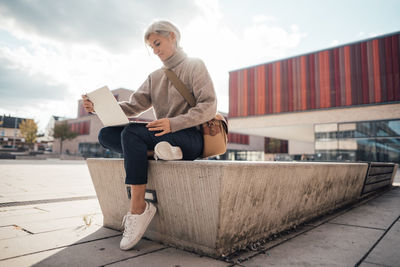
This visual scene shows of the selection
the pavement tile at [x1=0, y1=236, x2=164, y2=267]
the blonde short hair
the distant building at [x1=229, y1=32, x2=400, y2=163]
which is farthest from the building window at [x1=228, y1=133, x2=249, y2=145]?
the pavement tile at [x1=0, y1=236, x2=164, y2=267]

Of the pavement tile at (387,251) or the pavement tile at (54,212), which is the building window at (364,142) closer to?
the pavement tile at (387,251)

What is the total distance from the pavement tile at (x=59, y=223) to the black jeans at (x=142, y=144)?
4.09ft

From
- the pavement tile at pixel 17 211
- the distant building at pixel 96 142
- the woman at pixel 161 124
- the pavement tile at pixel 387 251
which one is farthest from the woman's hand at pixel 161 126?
the distant building at pixel 96 142

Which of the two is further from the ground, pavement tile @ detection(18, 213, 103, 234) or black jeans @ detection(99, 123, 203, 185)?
black jeans @ detection(99, 123, 203, 185)

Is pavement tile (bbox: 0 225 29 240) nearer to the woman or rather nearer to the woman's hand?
the woman

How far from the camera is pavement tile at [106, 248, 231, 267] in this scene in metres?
1.67

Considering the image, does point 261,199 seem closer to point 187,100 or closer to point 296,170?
point 296,170

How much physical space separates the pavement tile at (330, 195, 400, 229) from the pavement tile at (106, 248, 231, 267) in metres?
2.04

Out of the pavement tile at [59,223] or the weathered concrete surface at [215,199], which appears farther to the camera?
the pavement tile at [59,223]

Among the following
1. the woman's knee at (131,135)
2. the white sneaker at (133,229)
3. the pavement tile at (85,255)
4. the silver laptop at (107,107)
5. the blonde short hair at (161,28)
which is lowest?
the pavement tile at (85,255)

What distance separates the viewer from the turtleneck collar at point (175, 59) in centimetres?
229

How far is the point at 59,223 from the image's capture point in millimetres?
2777

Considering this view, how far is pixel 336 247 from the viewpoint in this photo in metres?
2.11

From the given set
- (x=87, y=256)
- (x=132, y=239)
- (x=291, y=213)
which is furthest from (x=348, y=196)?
(x=87, y=256)
